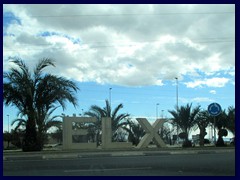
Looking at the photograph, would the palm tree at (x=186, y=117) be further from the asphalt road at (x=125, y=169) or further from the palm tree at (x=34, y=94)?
the asphalt road at (x=125, y=169)

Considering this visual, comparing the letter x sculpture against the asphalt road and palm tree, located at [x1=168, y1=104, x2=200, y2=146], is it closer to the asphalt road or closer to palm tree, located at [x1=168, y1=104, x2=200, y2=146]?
palm tree, located at [x1=168, y1=104, x2=200, y2=146]

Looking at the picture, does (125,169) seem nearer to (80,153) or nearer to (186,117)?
(80,153)

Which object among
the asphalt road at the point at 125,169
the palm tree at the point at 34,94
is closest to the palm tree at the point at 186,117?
the palm tree at the point at 34,94

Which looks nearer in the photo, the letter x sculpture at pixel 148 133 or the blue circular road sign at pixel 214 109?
the blue circular road sign at pixel 214 109

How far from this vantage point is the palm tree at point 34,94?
29234 millimetres

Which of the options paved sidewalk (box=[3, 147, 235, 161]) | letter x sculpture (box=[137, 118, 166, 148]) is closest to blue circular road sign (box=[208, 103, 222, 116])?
paved sidewalk (box=[3, 147, 235, 161])

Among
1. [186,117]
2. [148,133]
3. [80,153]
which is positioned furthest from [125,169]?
[186,117]

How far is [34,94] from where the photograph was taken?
2981cm

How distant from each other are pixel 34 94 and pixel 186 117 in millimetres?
20436

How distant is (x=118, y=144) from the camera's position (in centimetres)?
3394

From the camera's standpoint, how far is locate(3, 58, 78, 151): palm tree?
29234 mm

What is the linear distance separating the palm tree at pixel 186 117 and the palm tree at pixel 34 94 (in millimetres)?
17691

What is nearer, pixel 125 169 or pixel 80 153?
pixel 125 169
